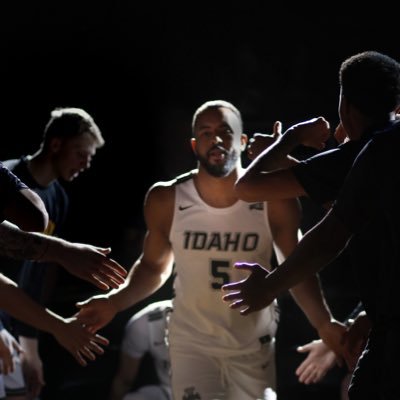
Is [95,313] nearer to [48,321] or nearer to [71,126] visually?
[48,321]

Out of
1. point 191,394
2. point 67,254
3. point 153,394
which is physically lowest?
point 153,394

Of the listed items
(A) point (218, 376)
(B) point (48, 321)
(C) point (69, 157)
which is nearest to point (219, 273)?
(A) point (218, 376)

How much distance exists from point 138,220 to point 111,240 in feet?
1.16

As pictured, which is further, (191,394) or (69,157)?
(69,157)

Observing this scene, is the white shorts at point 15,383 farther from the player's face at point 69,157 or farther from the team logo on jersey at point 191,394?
the team logo on jersey at point 191,394

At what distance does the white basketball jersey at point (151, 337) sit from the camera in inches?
219

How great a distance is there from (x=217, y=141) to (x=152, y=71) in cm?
441

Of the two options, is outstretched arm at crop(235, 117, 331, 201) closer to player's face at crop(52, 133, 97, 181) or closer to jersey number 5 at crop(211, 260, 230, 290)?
jersey number 5 at crop(211, 260, 230, 290)

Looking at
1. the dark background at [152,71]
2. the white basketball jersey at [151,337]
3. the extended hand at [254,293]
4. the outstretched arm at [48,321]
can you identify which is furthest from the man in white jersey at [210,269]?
the dark background at [152,71]

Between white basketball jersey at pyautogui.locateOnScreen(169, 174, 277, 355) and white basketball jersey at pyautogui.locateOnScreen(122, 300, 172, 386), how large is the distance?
49.7 inches

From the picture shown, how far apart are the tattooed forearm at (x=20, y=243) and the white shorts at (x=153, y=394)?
247 centimetres

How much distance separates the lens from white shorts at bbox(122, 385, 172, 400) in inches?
218

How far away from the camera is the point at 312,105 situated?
8.31 metres

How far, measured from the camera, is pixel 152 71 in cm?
875
